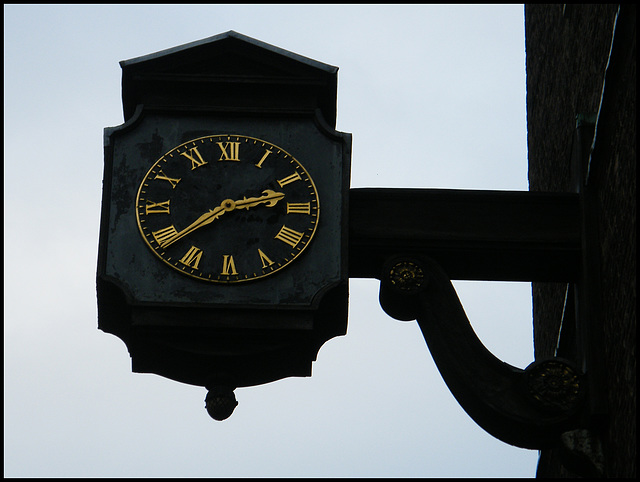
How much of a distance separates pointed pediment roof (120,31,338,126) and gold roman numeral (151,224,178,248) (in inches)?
37.1

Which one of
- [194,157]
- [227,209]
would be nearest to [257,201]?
[227,209]

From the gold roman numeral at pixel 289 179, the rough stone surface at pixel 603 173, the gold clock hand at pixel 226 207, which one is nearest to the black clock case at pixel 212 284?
the gold roman numeral at pixel 289 179

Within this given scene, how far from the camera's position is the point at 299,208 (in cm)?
995

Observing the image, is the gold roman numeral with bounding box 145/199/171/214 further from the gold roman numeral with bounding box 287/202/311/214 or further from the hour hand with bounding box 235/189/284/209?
the gold roman numeral with bounding box 287/202/311/214

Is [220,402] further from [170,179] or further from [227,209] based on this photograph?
[170,179]

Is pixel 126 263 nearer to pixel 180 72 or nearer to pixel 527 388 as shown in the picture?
pixel 180 72

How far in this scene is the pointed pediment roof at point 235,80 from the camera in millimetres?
10406

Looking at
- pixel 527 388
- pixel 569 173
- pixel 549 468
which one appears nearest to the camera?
pixel 527 388

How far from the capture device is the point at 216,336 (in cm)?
966

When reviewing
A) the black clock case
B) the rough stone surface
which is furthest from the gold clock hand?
the rough stone surface

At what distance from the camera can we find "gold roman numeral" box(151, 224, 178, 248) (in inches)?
387

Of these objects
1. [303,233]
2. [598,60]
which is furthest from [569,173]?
[303,233]

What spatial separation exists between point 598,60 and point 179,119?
104 inches

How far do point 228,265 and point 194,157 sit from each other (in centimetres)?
81
